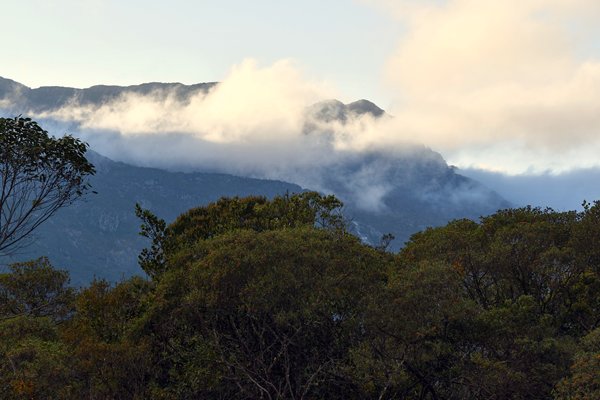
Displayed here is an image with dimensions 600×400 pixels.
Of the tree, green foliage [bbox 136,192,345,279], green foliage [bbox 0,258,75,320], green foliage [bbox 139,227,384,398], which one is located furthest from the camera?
green foliage [bbox 0,258,75,320]

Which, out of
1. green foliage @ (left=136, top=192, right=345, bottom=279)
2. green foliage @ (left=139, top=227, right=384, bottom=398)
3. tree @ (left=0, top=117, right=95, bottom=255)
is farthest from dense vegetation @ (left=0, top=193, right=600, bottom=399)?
green foliage @ (left=136, top=192, right=345, bottom=279)

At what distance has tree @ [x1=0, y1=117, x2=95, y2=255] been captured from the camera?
2847 centimetres

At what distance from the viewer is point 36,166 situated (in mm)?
29250

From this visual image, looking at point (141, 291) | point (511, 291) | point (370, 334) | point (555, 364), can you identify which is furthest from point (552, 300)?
point (141, 291)

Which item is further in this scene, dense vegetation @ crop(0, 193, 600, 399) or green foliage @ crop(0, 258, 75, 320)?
green foliage @ crop(0, 258, 75, 320)

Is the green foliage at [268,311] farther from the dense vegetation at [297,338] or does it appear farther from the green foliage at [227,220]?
the green foliage at [227,220]

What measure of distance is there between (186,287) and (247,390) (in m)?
6.38

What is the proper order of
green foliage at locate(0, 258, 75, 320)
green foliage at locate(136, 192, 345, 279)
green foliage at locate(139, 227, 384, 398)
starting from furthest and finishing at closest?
1. green foliage at locate(0, 258, 75, 320)
2. green foliage at locate(136, 192, 345, 279)
3. green foliage at locate(139, 227, 384, 398)

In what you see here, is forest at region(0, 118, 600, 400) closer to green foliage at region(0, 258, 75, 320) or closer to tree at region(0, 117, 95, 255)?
tree at region(0, 117, 95, 255)

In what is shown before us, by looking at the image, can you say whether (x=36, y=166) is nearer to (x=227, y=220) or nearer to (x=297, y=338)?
(x=297, y=338)

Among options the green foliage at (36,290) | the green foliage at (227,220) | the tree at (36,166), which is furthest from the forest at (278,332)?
the green foliage at (36,290)

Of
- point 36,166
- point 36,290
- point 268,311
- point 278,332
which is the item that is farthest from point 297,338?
point 36,290

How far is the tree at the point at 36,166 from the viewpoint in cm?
2847

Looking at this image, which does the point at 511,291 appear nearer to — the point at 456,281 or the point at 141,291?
the point at 456,281
